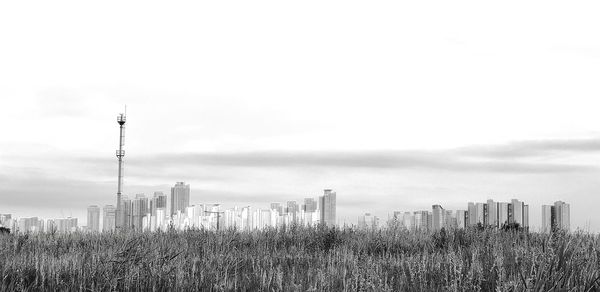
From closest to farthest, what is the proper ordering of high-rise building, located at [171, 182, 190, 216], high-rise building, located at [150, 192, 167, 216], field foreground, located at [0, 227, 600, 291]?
field foreground, located at [0, 227, 600, 291] < high-rise building, located at [150, 192, 167, 216] < high-rise building, located at [171, 182, 190, 216]

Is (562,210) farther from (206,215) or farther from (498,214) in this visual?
(206,215)

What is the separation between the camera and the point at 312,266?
9273 millimetres

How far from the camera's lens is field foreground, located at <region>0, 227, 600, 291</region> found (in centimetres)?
609

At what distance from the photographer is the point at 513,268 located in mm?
6727

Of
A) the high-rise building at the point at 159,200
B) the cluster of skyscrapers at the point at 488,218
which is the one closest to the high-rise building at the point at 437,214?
the cluster of skyscrapers at the point at 488,218

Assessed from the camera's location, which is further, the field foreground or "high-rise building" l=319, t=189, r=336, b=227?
"high-rise building" l=319, t=189, r=336, b=227

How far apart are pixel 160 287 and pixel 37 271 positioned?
1.72 m

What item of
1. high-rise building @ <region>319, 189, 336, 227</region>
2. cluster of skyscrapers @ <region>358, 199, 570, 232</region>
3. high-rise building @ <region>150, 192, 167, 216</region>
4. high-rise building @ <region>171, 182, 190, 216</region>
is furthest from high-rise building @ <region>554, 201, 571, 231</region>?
high-rise building @ <region>171, 182, 190, 216</region>

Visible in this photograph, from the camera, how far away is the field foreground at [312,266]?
20.0 feet

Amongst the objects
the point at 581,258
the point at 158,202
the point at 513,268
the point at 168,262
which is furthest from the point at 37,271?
the point at 158,202

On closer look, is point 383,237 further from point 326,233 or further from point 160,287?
point 160,287

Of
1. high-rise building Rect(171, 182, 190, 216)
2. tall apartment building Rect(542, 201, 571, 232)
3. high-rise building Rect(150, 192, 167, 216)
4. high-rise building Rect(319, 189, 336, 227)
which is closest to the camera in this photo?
tall apartment building Rect(542, 201, 571, 232)

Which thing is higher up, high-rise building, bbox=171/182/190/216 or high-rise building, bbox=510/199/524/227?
high-rise building, bbox=510/199/524/227

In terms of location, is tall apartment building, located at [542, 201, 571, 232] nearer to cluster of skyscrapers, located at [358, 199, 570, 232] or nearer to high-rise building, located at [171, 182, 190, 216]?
cluster of skyscrapers, located at [358, 199, 570, 232]
